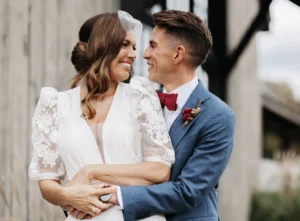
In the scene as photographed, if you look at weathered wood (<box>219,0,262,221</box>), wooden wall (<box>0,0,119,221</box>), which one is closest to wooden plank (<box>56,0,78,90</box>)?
wooden wall (<box>0,0,119,221</box>)

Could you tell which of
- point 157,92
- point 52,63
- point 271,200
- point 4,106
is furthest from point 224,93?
point 157,92

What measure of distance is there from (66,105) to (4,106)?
216cm

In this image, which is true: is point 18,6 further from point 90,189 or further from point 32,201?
point 90,189

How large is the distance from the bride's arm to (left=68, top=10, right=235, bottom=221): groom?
27 mm

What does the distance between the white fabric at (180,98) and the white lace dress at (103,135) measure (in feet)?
0.33

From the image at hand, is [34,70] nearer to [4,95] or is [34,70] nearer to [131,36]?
[4,95]

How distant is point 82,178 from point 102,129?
0.56ft

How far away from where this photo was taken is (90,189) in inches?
103

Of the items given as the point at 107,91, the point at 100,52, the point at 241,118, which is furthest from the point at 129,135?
the point at 241,118

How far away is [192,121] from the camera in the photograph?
9.16 feet

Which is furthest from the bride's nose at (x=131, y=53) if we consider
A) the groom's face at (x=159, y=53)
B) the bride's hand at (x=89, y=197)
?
the bride's hand at (x=89, y=197)

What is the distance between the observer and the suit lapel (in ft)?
9.11

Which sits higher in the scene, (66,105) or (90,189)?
(66,105)

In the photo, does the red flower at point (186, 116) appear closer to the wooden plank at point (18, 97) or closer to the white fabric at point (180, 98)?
the white fabric at point (180, 98)
